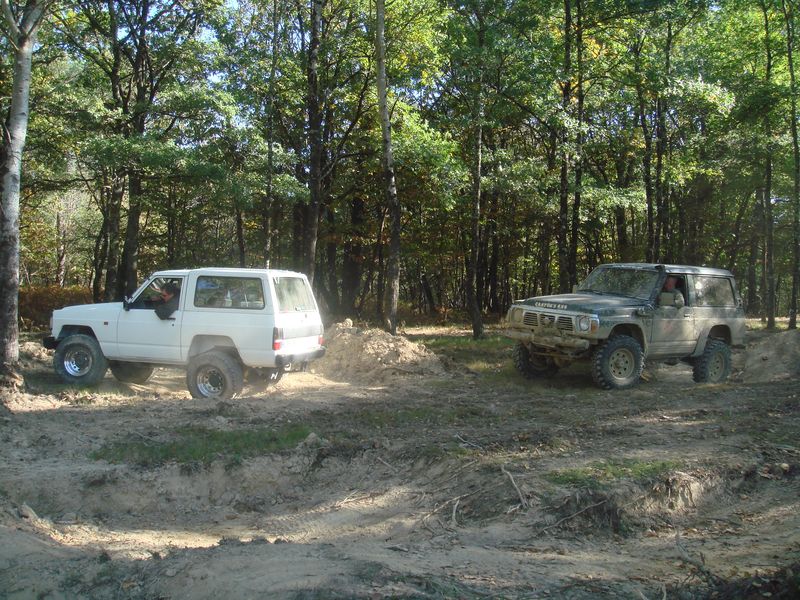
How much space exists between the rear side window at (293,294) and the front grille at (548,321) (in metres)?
3.83

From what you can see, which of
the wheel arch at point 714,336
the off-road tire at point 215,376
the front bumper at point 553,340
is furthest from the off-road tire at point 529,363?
the off-road tire at point 215,376

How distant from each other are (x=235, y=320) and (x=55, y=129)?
11725 millimetres

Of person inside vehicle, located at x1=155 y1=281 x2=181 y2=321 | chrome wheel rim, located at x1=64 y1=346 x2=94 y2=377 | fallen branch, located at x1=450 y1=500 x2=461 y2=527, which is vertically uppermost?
person inside vehicle, located at x1=155 y1=281 x2=181 y2=321

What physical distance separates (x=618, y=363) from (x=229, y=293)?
6.77 meters

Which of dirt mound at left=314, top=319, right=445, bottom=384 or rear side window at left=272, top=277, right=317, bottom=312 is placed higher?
rear side window at left=272, top=277, right=317, bottom=312

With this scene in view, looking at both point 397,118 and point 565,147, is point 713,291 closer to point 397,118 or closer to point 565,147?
point 565,147

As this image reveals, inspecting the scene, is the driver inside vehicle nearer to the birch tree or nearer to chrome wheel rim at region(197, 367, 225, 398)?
chrome wheel rim at region(197, 367, 225, 398)

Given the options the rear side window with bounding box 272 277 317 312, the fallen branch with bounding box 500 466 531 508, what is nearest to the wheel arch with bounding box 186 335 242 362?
the rear side window with bounding box 272 277 317 312

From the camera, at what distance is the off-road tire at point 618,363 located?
11.1 m

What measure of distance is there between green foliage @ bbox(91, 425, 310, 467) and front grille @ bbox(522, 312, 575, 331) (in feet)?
16.5

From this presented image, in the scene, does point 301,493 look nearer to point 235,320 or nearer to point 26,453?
point 26,453

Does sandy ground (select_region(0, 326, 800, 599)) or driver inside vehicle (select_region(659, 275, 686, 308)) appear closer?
sandy ground (select_region(0, 326, 800, 599))

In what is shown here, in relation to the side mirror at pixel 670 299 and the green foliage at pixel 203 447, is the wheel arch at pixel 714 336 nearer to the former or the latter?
the side mirror at pixel 670 299

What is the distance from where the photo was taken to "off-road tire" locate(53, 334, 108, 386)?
10.9m
